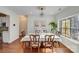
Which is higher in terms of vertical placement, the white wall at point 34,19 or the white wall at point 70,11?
the white wall at point 70,11

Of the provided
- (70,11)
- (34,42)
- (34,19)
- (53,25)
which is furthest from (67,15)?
(34,19)

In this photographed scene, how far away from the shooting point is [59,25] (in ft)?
23.9

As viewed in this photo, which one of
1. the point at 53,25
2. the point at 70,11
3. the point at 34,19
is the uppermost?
the point at 70,11

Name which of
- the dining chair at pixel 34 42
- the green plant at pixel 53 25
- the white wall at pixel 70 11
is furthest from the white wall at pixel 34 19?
the dining chair at pixel 34 42

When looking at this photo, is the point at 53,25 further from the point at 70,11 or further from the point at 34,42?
the point at 34,42

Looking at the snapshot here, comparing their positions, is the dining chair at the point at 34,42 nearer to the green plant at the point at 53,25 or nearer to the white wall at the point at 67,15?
the white wall at the point at 67,15

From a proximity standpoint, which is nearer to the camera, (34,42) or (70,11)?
(34,42)

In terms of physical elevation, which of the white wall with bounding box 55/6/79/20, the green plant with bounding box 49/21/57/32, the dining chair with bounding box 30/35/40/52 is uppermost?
the white wall with bounding box 55/6/79/20

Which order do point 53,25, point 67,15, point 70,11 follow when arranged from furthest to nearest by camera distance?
point 53,25 < point 67,15 < point 70,11

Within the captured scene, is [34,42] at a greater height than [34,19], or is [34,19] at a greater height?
[34,19]

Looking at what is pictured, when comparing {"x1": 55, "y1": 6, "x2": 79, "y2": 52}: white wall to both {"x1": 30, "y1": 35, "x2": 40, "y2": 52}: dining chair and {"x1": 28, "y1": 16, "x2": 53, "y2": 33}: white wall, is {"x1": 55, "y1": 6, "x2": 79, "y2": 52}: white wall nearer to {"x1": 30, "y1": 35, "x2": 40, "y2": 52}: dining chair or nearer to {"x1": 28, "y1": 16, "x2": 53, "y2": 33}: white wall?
{"x1": 28, "y1": 16, "x2": 53, "y2": 33}: white wall

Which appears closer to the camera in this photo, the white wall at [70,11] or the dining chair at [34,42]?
the white wall at [70,11]

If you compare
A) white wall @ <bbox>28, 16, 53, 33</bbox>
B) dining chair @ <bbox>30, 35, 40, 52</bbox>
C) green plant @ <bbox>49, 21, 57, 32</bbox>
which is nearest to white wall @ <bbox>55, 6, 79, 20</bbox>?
green plant @ <bbox>49, 21, 57, 32</bbox>
